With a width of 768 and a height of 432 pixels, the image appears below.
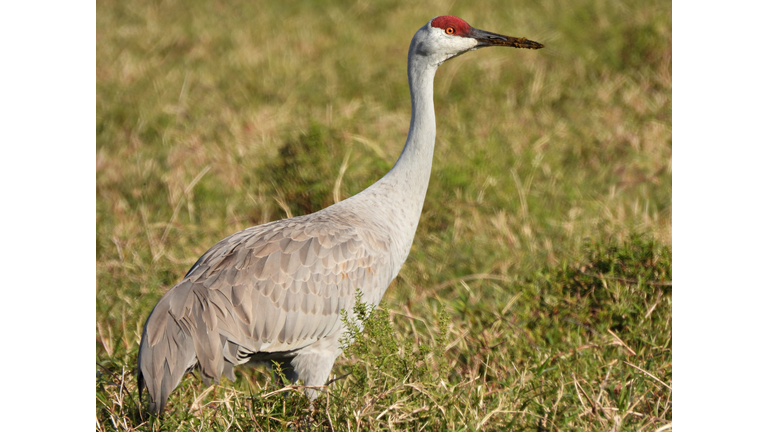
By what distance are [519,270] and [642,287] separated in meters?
0.93

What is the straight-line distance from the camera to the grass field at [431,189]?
3.03 meters

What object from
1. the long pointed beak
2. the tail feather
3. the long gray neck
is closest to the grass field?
the tail feather

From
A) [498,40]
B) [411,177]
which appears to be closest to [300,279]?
[411,177]

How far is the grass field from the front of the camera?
3.03 meters

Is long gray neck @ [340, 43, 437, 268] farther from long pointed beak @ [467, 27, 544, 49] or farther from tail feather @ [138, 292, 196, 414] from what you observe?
tail feather @ [138, 292, 196, 414]

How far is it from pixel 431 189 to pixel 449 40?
1818 millimetres

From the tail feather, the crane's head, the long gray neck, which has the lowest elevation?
the tail feather

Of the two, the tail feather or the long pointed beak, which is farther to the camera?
the long pointed beak

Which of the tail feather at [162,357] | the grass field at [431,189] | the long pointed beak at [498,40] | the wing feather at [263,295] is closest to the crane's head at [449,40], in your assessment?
the long pointed beak at [498,40]

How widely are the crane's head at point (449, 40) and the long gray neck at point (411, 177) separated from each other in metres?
0.06

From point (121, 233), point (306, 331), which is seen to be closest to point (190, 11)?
point (121, 233)

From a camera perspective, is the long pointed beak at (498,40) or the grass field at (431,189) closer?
the grass field at (431,189)

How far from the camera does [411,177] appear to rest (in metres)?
3.66

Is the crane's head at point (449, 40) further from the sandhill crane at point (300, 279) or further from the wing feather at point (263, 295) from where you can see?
the wing feather at point (263, 295)
